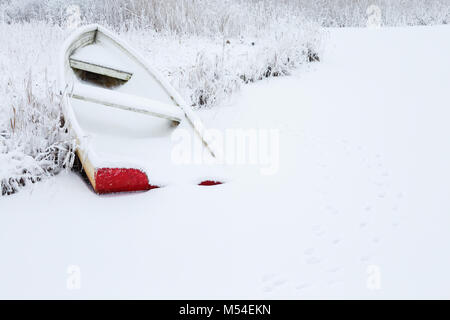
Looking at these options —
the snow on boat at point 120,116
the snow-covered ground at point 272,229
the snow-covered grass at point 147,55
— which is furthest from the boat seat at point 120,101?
the snow-covered ground at point 272,229

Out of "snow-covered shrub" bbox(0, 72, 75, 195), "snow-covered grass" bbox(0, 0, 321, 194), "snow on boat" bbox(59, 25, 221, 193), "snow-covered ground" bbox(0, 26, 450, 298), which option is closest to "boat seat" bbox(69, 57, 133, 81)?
"snow on boat" bbox(59, 25, 221, 193)

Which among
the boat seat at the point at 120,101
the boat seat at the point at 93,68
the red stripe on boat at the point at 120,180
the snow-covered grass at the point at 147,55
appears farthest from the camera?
the boat seat at the point at 93,68

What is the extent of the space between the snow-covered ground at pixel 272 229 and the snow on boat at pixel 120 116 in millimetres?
125

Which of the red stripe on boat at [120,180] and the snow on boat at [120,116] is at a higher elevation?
the snow on boat at [120,116]

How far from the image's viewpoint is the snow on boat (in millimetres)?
1830

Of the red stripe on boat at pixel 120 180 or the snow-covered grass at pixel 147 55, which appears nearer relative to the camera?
the red stripe on boat at pixel 120 180

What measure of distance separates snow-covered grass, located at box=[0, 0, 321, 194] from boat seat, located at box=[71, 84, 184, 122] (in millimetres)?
160

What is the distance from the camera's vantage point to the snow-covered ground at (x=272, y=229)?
4.42 feet

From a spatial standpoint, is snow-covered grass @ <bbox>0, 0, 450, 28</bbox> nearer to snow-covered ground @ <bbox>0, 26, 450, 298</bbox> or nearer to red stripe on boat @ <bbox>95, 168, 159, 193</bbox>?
snow-covered ground @ <bbox>0, 26, 450, 298</bbox>

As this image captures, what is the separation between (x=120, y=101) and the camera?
218 centimetres

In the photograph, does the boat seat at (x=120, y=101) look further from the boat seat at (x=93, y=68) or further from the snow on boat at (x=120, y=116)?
the boat seat at (x=93, y=68)

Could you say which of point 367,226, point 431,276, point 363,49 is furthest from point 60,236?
point 363,49

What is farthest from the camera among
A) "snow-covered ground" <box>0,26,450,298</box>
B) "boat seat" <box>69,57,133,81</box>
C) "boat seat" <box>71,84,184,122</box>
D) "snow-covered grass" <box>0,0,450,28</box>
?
"snow-covered grass" <box>0,0,450,28</box>
